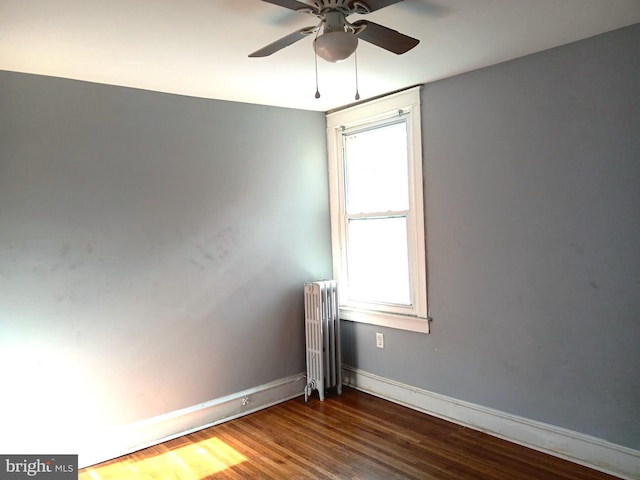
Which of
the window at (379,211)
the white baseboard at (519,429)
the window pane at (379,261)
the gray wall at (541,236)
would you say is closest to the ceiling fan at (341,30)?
the gray wall at (541,236)

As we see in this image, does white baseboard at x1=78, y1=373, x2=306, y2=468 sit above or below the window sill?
below

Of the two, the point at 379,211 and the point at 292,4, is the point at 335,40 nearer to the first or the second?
the point at 292,4

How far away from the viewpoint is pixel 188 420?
10.7 ft

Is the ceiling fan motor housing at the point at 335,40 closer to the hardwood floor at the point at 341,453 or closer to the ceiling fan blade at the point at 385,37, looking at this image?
the ceiling fan blade at the point at 385,37

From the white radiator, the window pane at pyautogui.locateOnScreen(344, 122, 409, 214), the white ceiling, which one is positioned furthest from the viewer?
the white radiator

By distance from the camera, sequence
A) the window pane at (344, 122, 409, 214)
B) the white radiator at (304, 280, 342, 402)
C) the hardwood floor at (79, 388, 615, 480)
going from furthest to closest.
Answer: the white radiator at (304, 280, 342, 402)
the window pane at (344, 122, 409, 214)
the hardwood floor at (79, 388, 615, 480)

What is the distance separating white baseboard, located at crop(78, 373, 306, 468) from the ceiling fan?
2.50 m

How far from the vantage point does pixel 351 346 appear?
4000 mm

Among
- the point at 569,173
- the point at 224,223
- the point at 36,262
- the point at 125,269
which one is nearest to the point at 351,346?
the point at 224,223

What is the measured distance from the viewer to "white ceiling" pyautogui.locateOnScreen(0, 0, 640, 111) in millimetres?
2025

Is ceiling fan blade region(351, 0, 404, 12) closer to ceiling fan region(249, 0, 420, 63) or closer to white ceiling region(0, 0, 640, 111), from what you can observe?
ceiling fan region(249, 0, 420, 63)

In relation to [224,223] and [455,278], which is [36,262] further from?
[455,278]

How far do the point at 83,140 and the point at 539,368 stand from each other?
10.1 ft

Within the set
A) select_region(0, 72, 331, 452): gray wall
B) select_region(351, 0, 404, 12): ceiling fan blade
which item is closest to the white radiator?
select_region(0, 72, 331, 452): gray wall
